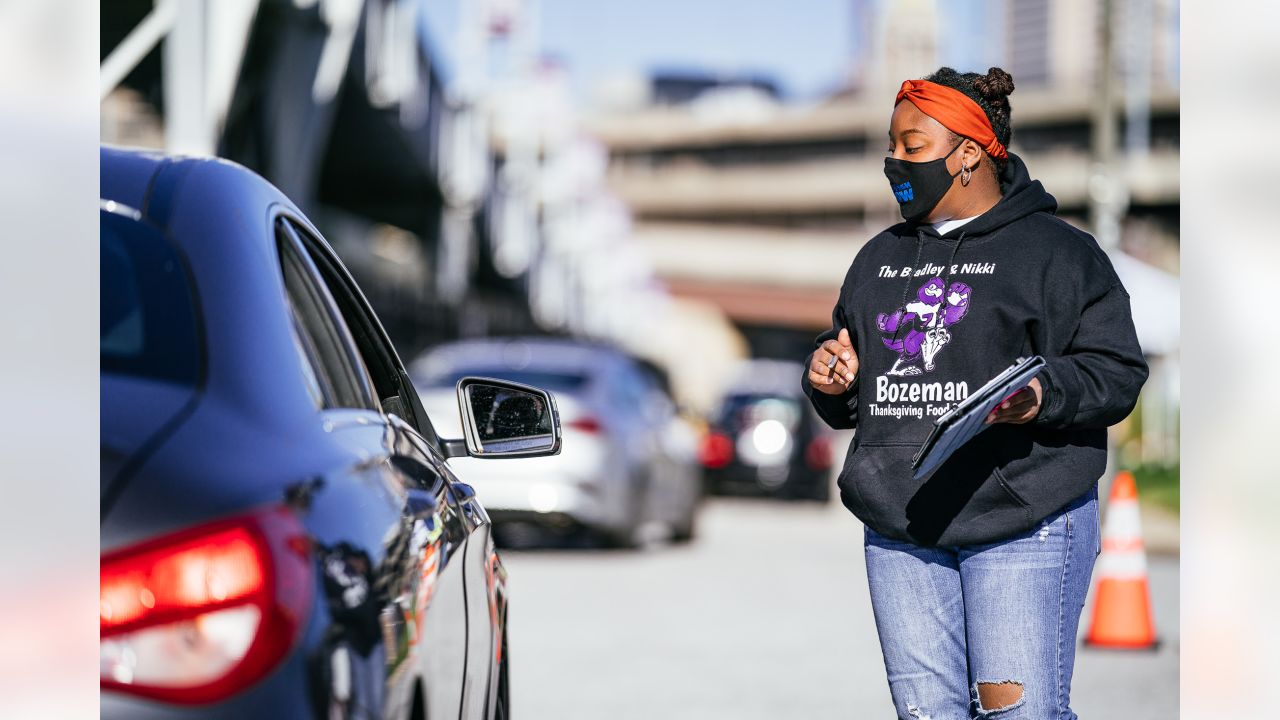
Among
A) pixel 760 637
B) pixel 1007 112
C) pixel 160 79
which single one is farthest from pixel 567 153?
pixel 1007 112

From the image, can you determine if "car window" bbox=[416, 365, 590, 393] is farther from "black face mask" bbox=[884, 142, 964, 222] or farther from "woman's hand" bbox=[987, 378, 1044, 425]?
"woman's hand" bbox=[987, 378, 1044, 425]

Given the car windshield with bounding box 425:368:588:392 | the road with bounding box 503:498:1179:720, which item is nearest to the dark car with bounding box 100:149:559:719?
the road with bounding box 503:498:1179:720

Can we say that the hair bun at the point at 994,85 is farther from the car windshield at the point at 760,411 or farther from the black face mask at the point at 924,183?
the car windshield at the point at 760,411

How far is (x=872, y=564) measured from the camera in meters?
3.74

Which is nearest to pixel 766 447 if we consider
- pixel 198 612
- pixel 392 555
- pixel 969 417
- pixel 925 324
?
pixel 925 324

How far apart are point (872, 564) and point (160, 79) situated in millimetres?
26305

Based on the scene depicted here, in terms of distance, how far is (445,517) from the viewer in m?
3.27

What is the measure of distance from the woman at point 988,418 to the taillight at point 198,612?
1.61m

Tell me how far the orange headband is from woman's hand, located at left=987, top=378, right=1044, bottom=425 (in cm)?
57

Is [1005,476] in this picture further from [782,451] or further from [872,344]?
[782,451]

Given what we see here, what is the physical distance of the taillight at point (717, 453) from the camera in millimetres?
26406

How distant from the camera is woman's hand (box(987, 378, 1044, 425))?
340cm

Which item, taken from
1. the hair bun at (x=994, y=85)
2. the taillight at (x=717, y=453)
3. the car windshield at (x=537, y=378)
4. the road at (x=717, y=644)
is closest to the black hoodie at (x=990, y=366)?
the hair bun at (x=994, y=85)
